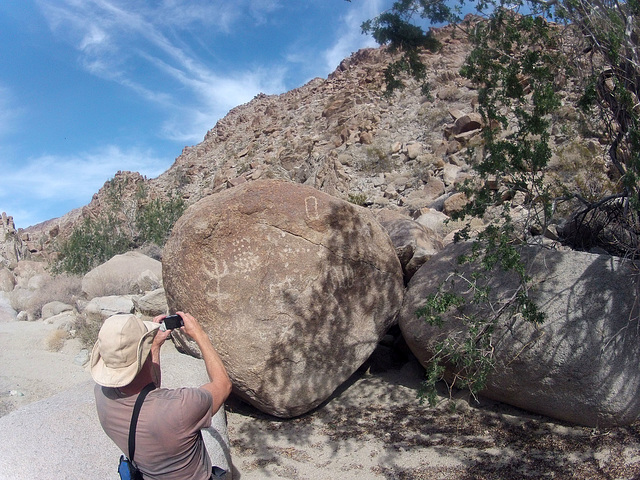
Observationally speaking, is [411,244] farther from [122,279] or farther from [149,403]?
[122,279]

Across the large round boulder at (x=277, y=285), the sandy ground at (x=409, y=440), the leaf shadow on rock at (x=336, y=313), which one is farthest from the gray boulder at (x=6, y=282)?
the leaf shadow on rock at (x=336, y=313)

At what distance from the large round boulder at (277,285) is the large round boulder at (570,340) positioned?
1050 millimetres

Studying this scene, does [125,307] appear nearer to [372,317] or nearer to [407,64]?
[372,317]

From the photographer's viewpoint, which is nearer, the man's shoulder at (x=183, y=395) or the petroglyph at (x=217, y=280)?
the man's shoulder at (x=183, y=395)

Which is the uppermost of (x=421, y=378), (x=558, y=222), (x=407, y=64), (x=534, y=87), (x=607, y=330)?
(x=407, y=64)

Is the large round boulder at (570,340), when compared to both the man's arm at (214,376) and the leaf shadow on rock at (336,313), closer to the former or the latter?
the leaf shadow on rock at (336,313)

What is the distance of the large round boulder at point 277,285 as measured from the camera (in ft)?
16.0

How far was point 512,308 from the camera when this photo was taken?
454 centimetres

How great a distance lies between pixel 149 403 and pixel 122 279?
29.3 feet

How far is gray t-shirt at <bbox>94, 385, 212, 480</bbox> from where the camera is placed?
2.25m

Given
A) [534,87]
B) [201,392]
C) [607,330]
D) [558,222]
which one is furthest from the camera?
[558,222]

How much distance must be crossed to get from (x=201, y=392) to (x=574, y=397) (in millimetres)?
3395

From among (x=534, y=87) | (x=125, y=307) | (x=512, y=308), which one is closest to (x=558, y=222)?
(x=534, y=87)

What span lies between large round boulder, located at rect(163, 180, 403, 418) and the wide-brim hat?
2.55 m
